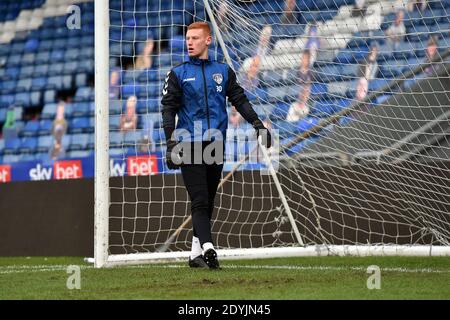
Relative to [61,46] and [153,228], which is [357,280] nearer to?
[153,228]

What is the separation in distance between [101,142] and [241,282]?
6.18 ft

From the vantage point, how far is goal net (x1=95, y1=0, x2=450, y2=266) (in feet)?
25.5

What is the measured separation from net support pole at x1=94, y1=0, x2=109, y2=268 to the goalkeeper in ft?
2.41

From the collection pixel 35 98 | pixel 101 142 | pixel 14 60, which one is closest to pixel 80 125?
pixel 35 98

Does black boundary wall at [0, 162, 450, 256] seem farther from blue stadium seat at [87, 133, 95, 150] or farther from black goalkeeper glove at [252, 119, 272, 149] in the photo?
blue stadium seat at [87, 133, 95, 150]

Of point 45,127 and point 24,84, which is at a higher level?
point 24,84

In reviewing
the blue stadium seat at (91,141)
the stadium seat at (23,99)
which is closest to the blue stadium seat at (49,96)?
the stadium seat at (23,99)

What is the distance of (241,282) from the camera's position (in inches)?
196

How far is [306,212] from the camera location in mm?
8430

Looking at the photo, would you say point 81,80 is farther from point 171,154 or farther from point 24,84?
point 171,154

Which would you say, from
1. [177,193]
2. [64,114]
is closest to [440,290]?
[177,193]

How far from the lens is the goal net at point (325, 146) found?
7.78m

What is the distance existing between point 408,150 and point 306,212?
1.07 m

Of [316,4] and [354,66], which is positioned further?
[316,4]
